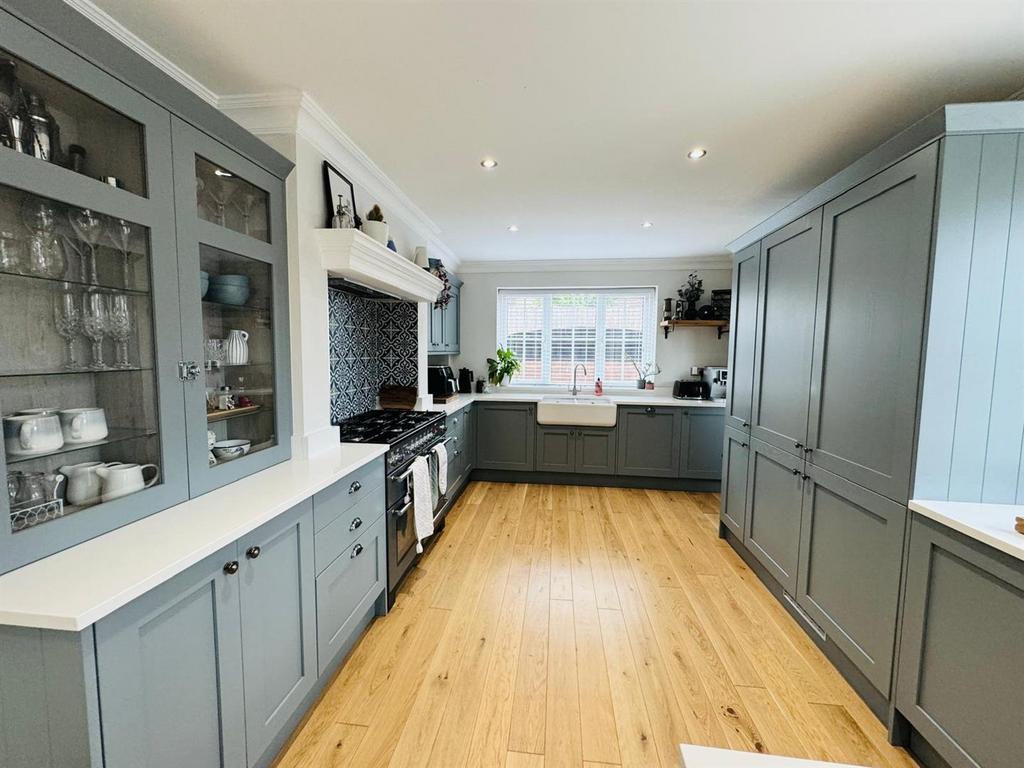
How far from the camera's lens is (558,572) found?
2.63 m

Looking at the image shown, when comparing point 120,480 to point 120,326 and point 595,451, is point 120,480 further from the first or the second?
point 595,451

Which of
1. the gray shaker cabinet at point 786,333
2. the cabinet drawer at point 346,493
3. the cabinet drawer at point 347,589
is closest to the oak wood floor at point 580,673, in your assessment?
the cabinet drawer at point 347,589

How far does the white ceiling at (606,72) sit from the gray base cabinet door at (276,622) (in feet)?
5.46

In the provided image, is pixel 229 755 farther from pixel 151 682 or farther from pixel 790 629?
pixel 790 629

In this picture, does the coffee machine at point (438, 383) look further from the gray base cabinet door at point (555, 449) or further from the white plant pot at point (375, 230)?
the white plant pot at point (375, 230)

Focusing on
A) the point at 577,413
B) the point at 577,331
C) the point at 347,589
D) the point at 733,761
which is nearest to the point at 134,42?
the point at 347,589

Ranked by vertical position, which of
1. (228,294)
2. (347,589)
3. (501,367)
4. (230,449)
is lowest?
(347,589)

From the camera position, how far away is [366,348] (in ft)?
10.6

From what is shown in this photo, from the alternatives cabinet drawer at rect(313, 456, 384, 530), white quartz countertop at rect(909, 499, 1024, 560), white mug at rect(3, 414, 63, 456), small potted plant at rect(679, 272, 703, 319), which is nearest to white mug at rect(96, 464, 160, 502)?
→ white mug at rect(3, 414, 63, 456)

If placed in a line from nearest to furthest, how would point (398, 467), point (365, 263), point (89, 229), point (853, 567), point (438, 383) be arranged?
point (89, 229) < point (853, 567) < point (365, 263) < point (398, 467) < point (438, 383)

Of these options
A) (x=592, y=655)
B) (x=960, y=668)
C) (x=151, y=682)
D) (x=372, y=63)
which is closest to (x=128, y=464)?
(x=151, y=682)

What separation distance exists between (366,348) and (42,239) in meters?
2.20

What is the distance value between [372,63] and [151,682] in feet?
6.55

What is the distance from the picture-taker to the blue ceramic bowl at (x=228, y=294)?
1.53 metres
